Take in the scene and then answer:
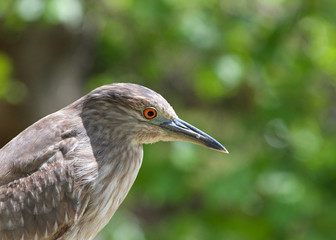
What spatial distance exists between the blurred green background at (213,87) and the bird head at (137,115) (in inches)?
86.6

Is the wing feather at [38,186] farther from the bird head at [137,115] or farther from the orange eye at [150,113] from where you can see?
the orange eye at [150,113]

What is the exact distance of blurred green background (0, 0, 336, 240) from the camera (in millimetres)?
5816

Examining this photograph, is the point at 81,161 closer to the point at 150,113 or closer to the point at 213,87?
the point at 150,113

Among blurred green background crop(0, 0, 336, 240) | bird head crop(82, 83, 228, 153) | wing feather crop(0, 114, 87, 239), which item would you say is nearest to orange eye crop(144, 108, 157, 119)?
bird head crop(82, 83, 228, 153)

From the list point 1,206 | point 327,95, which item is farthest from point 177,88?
point 1,206

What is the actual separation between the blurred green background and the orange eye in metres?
2.33

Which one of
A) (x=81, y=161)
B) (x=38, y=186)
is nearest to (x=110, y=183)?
(x=81, y=161)

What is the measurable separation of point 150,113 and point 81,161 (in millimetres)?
441

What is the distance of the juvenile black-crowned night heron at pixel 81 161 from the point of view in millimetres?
3072

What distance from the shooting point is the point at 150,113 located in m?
3.17

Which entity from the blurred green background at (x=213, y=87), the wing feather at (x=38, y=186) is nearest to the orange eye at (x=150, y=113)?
the wing feather at (x=38, y=186)

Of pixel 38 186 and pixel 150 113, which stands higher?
pixel 150 113

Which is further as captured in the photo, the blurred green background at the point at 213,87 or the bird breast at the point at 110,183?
the blurred green background at the point at 213,87

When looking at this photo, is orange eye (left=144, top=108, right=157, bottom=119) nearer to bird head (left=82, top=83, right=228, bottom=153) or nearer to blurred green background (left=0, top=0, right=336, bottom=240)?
bird head (left=82, top=83, right=228, bottom=153)
